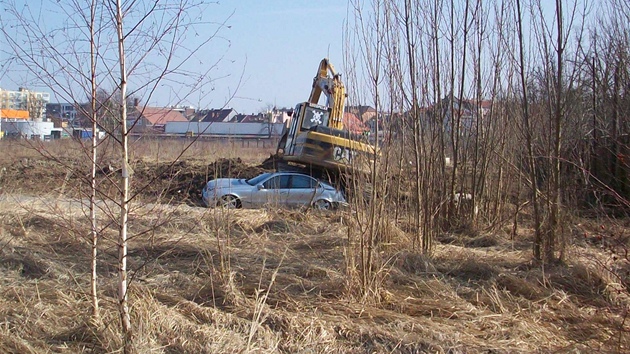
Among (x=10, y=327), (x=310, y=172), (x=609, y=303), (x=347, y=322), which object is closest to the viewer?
(x=10, y=327)

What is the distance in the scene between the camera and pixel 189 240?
8.21 m

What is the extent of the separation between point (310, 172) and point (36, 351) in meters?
12.8

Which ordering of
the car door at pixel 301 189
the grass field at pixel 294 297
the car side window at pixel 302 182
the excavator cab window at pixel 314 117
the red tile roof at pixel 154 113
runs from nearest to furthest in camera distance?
the red tile roof at pixel 154 113 → the grass field at pixel 294 297 → the car door at pixel 301 189 → the car side window at pixel 302 182 → the excavator cab window at pixel 314 117

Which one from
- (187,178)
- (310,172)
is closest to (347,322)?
(310,172)

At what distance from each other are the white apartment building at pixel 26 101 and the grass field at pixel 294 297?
310mm

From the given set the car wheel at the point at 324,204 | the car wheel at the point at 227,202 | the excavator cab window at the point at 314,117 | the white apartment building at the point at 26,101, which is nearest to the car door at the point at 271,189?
the car wheel at the point at 227,202

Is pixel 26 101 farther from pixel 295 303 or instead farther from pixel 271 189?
pixel 271 189

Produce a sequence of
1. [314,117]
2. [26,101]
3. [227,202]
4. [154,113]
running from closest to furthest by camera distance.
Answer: [154,113] < [26,101] < [227,202] < [314,117]

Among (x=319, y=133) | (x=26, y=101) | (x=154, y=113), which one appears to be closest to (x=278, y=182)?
(x=319, y=133)

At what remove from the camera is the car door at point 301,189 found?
47.2ft

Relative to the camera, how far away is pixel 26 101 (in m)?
4.95

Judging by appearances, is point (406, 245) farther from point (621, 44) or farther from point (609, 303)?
point (621, 44)

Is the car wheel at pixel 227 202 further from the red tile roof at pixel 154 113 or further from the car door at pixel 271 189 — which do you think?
the red tile roof at pixel 154 113

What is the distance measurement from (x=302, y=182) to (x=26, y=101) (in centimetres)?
1024
